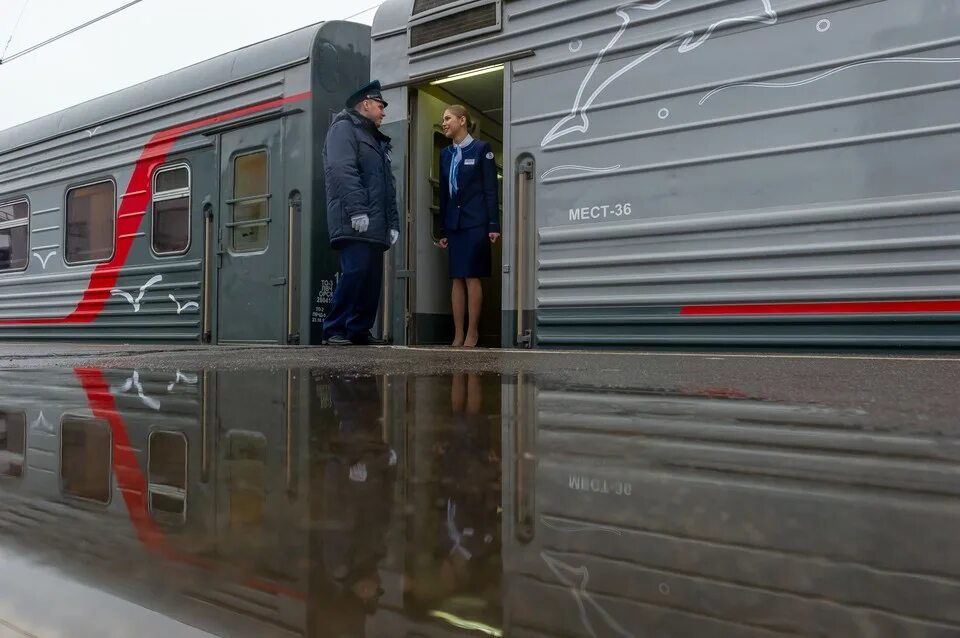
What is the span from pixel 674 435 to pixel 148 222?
15.7 ft

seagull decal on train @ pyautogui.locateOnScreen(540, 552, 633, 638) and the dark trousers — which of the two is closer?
seagull decal on train @ pyautogui.locateOnScreen(540, 552, 633, 638)

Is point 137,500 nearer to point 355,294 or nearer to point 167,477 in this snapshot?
point 167,477

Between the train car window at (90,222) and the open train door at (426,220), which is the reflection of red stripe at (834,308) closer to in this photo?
the open train door at (426,220)

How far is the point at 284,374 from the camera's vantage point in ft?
4.75

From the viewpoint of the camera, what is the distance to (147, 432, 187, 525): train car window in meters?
0.41

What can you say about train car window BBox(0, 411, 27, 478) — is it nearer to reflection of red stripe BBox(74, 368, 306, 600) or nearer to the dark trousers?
reflection of red stripe BBox(74, 368, 306, 600)

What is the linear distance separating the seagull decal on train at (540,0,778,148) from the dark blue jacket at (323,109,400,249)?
0.91 meters

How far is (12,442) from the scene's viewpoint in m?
0.70

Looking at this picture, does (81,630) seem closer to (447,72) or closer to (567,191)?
(567,191)

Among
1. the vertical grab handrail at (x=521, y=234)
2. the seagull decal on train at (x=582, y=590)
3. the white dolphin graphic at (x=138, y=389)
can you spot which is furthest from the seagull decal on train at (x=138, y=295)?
the seagull decal on train at (x=582, y=590)

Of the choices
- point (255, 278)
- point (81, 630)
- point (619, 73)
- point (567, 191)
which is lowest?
point (81, 630)

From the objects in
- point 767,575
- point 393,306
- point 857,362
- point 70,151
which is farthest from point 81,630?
point 70,151

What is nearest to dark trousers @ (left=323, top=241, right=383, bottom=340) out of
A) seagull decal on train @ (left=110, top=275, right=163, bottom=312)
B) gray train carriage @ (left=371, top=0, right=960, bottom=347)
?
gray train carriage @ (left=371, top=0, right=960, bottom=347)

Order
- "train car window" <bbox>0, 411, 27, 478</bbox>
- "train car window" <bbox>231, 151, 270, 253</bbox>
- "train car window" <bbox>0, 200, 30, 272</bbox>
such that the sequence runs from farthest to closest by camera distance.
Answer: "train car window" <bbox>0, 200, 30, 272</bbox> → "train car window" <bbox>231, 151, 270, 253</bbox> → "train car window" <bbox>0, 411, 27, 478</bbox>
